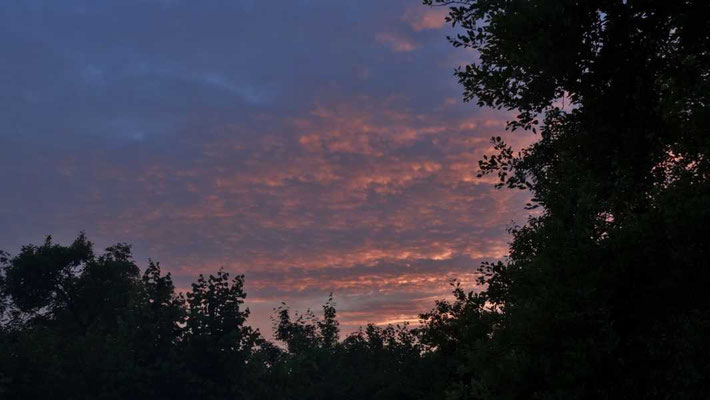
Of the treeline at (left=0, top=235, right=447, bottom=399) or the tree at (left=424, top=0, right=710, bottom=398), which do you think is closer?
the tree at (left=424, top=0, right=710, bottom=398)

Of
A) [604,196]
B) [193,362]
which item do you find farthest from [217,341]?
[604,196]

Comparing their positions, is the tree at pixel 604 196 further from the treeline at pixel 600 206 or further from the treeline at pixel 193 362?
the treeline at pixel 193 362

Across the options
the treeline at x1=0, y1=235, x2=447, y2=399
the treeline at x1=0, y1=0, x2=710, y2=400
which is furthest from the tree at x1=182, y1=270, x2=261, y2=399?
the treeline at x1=0, y1=0, x2=710, y2=400

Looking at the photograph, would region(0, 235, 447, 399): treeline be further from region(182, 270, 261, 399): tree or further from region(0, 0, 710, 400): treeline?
region(0, 0, 710, 400): treeline

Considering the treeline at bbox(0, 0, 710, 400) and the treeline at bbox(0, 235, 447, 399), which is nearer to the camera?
the treeline at bbox(0, 0, 710, 400)

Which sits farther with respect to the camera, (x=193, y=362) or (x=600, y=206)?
(x=193, y=362)

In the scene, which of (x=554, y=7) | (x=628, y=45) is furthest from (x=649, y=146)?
(x=554, y=7)

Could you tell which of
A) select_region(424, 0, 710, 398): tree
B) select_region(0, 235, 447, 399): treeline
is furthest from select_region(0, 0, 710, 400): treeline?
select_region(0, 235, 447, 399): treeline

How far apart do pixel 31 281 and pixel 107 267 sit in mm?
8398

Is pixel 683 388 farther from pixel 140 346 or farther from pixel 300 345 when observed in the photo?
pixel 300 345

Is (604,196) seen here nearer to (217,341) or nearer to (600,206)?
(600,206)

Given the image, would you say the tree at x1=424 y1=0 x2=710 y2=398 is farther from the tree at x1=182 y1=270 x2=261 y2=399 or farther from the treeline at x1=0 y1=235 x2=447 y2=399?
the tree at x1=182 y1=270 x2=261 y2=399

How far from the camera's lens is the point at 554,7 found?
39.3 ft

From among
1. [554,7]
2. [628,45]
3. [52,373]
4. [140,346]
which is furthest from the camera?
[140,346]
